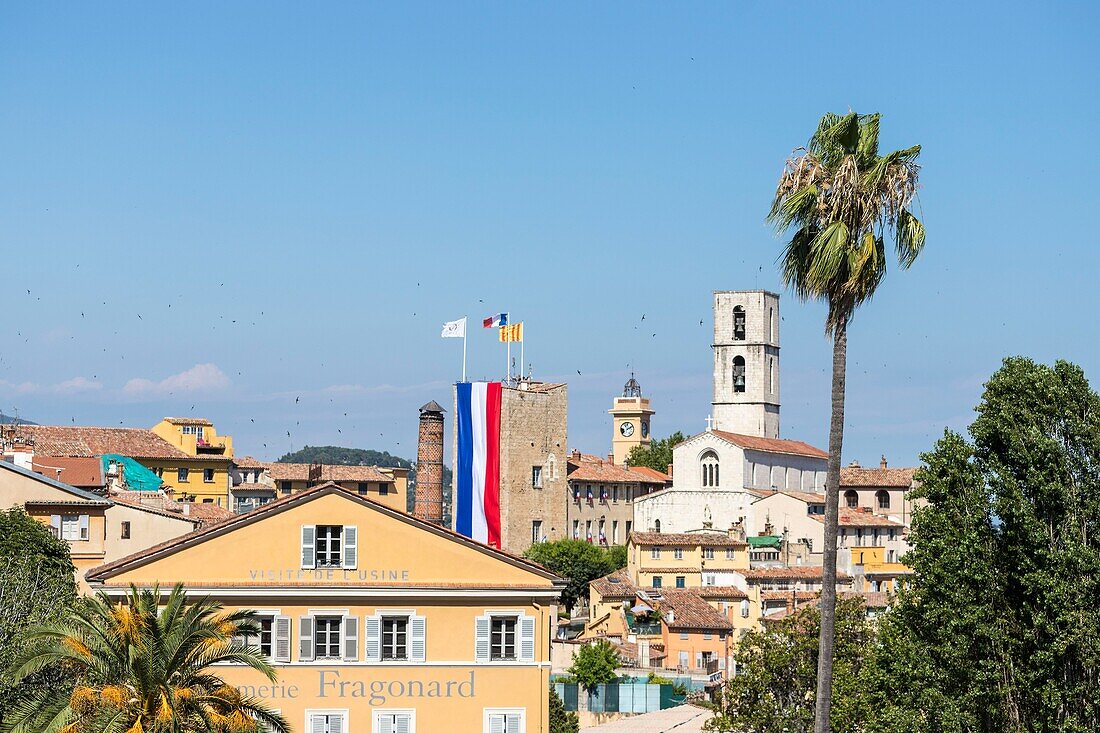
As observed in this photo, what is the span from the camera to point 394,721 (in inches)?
1706

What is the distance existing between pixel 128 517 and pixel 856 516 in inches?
2963

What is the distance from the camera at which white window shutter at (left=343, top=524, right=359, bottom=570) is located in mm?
43750

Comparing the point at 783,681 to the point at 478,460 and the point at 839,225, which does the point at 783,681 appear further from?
the point at 478,460

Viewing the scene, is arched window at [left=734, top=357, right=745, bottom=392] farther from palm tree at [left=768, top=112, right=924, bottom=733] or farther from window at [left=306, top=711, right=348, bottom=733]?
palm tree at [left=768, top=112, right=924, bottom=733]

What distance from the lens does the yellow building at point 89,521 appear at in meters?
69.2

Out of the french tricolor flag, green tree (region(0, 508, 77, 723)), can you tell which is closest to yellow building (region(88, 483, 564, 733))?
green tree (region(0, 508, 77, 723))

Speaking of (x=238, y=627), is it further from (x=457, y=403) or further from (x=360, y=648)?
(x=457, y=403)

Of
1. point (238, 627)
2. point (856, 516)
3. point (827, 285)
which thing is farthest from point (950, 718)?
point (856, 516)

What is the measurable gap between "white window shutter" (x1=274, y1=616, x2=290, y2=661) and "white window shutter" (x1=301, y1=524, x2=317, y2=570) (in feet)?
4.20

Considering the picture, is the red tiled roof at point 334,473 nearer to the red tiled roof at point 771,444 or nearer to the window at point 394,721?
the red tiled roof at point 771,444

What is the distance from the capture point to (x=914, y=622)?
119ft

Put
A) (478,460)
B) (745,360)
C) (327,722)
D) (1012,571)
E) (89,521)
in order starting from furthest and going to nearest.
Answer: (745,360)
(478,460)
(89,521)
(327,722)
(1012,571)

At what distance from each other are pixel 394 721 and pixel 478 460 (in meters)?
93.2

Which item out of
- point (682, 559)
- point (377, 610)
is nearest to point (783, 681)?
point (377, 610)
